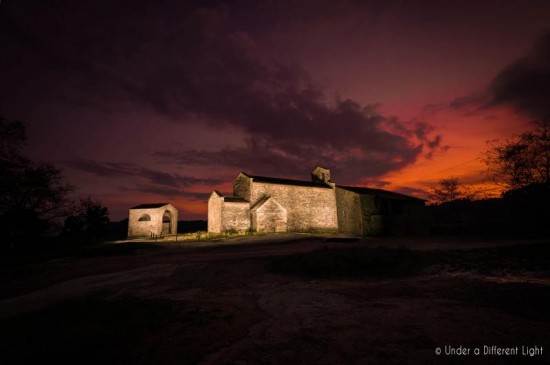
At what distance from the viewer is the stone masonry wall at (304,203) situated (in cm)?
3503

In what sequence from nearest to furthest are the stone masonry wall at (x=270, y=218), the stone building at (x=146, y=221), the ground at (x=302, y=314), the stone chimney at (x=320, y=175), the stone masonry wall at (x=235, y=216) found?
the ground at (x=302, y=314)
the stone masonry wall at (x=235, y=216)
the stone masonry wall at (x=270, y=218)
the stone building at (x=146, y=221)
the stone chimney at (x=320, y=175)

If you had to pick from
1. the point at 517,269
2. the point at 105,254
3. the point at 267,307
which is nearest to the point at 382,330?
the point at 267,307

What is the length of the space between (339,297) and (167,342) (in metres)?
3.62

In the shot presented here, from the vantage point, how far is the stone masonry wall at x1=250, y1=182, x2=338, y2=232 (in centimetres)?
3503

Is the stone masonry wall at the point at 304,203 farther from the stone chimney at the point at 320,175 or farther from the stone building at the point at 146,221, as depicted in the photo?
the stone building at the point at 146,221

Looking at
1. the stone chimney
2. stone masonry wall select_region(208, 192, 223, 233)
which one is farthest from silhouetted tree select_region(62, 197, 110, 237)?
the stone chimney

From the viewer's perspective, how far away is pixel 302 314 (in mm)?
4500

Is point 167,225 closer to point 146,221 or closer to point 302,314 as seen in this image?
point 146,221

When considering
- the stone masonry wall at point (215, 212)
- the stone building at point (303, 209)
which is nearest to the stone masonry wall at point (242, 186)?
the stone building at point (303, 209)

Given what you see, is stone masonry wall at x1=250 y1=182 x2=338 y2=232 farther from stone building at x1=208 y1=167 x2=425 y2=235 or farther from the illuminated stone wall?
the illuminated stone wall

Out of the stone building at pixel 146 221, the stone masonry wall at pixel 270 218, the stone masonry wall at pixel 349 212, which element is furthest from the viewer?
the stone building at pixel 146 221

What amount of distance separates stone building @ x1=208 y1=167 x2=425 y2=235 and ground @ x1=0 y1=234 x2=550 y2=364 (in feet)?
72.2

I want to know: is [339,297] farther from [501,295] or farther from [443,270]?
[443,270]

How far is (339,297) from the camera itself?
18.0ft
